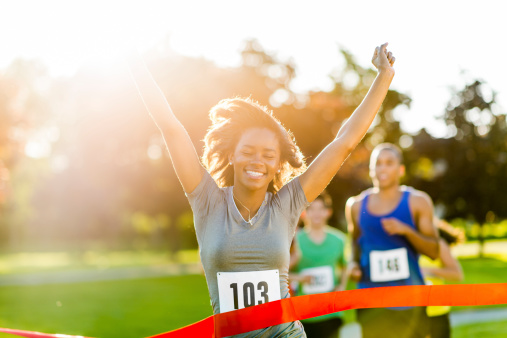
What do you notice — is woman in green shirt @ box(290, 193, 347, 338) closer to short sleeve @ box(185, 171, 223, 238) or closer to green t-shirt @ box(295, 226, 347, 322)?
green t-shirt @ box(295, 226, 347, 322)

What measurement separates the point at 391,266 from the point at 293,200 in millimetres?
2868

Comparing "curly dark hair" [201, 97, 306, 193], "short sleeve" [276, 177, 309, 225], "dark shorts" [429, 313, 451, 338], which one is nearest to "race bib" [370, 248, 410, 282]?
"dark shorts" [429, 313, 451, 338]

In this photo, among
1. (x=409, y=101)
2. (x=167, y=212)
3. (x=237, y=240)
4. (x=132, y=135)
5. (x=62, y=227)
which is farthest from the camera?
(x=62, y=227)

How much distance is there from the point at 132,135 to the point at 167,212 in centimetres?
374

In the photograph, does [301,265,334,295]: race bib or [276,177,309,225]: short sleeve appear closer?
[276,177,309,225]: short sleeve

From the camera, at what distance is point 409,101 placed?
3095 cm

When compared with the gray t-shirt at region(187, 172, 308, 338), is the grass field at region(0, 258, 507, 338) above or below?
below

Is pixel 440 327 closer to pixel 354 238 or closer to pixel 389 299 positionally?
pixel 354 238

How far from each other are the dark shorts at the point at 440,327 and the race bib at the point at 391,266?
41 cm

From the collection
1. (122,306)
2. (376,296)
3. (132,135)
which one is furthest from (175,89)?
(376,296)

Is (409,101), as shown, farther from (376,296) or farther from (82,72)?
(376,296)

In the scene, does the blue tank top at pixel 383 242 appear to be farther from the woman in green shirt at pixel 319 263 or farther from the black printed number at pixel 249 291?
the black printed number at pixel 249 291

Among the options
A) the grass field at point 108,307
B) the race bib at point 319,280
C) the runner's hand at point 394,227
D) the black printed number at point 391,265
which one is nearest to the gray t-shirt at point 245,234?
the runner's hand at point 394,227

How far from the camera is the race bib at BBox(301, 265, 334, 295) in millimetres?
6113
